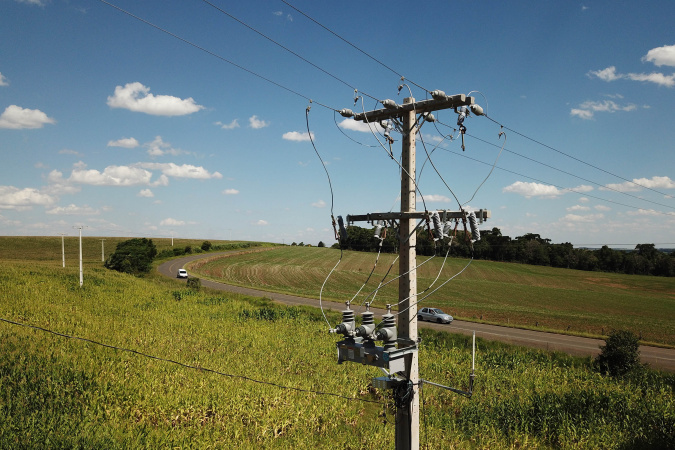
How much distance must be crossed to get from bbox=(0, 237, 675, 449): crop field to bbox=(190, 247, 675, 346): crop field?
1407 centimetres

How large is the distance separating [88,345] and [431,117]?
61.3 feet

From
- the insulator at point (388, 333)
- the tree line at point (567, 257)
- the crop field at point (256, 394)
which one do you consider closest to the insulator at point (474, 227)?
the insulator at point (388, 333)

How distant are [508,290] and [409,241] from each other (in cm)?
6699

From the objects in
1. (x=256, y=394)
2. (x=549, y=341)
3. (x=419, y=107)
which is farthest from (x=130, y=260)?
(x=419, y=107)

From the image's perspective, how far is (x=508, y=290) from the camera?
6925 centimetres

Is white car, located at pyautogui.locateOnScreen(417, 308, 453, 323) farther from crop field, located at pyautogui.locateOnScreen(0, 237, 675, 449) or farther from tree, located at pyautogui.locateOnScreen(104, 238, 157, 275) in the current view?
tree, located at pyautogui.locateOnScreen(104, 238, 157, 275)

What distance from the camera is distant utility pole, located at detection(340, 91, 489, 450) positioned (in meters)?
8.85

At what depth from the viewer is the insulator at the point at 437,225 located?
8.48m

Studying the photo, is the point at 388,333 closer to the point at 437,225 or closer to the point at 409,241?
the point at 409,241

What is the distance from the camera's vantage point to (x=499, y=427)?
1620 centimetres

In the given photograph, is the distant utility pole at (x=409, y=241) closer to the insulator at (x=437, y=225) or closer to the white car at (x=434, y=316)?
the insulator at (x=437, y=225)

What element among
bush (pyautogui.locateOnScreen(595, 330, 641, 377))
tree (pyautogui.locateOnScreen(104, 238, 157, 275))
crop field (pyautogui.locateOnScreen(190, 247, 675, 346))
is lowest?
crop field (pyautogui.locateOnScreen(190, 247, 675, 346))

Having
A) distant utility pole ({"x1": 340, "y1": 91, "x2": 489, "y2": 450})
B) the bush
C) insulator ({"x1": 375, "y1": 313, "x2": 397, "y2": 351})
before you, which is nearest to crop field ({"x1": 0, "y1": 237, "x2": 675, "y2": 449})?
the bush

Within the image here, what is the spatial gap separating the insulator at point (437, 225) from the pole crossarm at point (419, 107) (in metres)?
2.45
